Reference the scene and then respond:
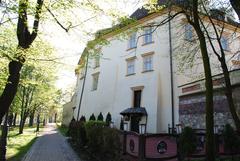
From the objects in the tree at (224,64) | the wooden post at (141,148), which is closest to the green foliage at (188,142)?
the wooden post at (141,148)

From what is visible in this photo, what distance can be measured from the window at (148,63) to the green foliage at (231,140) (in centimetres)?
1400

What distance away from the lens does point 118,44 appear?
29.8 meters

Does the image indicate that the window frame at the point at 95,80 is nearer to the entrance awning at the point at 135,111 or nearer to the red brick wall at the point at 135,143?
the entrance awning at the point at 135,111

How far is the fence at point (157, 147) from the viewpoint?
10.1m

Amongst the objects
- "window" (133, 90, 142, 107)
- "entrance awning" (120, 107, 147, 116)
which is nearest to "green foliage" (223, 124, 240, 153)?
"entrance awning" (120, 107, 147, 116)

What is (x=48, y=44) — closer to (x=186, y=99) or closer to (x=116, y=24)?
(x=116, y=24)

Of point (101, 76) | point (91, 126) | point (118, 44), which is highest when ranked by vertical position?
point (118, 44)

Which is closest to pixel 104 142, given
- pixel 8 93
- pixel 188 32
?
pixel 8 93

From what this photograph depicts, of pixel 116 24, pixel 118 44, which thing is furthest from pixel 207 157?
pixel 118 44

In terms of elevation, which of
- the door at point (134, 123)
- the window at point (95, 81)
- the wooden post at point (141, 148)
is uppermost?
the window at point (95, 81)

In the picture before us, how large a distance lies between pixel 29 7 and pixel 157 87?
1733 centimetres

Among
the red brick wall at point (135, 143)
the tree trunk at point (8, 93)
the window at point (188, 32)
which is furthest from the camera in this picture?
the window at point (188, 32)

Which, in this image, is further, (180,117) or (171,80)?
(171,80)

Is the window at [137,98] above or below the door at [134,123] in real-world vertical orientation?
above
